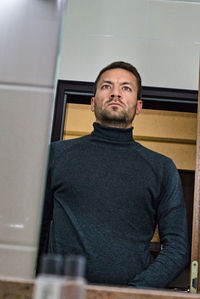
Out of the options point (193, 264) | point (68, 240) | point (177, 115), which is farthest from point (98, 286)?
point (177, 115)

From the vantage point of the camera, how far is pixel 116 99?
83 cm

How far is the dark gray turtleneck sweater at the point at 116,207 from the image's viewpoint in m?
0.74

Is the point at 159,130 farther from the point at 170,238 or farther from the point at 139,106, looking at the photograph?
the point at 170,238

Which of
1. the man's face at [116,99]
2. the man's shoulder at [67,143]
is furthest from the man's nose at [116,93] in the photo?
the man's shoulder at [67,143]

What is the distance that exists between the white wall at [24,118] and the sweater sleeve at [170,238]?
10.4 inches

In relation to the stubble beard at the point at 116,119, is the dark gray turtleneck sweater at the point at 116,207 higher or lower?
lower

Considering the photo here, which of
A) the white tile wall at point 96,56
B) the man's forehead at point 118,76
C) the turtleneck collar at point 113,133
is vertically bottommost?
the turtleneck collar at point 113,133

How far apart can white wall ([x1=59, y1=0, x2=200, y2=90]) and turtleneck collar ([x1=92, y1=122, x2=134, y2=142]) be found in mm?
130

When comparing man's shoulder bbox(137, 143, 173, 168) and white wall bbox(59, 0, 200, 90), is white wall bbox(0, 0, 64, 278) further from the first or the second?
man's shoulder bbox(137, 143, 173, 168)

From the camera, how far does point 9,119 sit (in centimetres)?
85

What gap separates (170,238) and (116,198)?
0.15 meters

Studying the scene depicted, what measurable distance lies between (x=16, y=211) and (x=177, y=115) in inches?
17.5

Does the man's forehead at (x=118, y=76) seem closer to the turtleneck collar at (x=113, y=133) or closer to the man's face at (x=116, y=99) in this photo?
the man's face at (x=116, y=99)

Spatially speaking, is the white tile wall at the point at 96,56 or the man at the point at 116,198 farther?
the white tile wall at the point at 96,56
